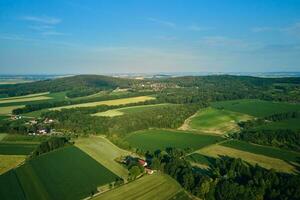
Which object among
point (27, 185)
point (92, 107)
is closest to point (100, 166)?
point (27, 185)

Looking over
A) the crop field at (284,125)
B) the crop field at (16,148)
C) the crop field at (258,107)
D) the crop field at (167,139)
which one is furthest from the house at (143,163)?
the crop field at (258,107)

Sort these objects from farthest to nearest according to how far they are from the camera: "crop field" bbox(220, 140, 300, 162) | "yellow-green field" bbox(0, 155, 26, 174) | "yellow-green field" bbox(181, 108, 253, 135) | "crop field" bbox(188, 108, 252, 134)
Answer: "crop field" bbox(188, 108, 252, 134) < "yellow-green field" bbox(181, 108, 253, 135) < "crop field" bbox(220, 140, 300, 162) < "yellow-green field" bbox(0, 155, 26, 174)

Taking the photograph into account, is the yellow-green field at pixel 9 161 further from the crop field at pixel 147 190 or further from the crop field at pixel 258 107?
the crop field at pixel 258 107

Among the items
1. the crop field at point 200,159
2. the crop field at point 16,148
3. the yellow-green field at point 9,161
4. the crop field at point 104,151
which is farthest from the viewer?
the crop field at point 16,148

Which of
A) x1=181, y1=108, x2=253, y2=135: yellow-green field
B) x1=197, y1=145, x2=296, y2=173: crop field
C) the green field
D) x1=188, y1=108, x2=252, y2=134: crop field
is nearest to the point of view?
the green field

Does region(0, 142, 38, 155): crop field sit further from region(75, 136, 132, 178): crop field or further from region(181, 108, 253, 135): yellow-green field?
region(181, 108, 253, 135): yellow-green field

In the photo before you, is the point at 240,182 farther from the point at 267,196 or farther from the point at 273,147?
the point at 273,147

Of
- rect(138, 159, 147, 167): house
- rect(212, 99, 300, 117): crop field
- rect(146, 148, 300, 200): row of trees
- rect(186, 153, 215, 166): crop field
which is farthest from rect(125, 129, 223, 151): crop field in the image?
rect(212, 99, 300, 117): crop field
